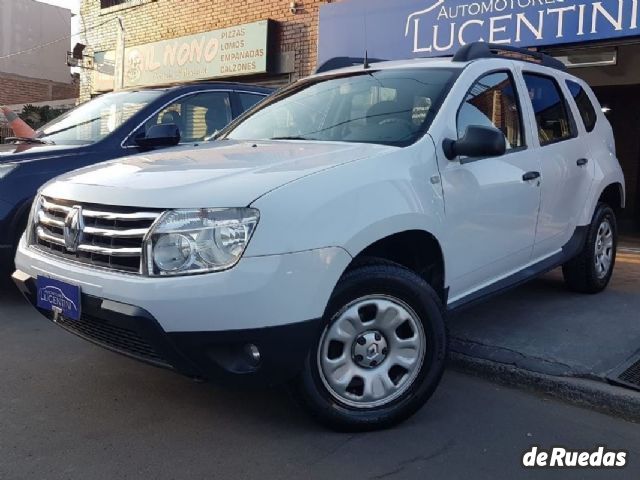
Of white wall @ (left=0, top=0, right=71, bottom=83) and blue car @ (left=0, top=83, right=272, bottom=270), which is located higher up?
white wall @ (left=0, top=0, right=71, bottom=83)

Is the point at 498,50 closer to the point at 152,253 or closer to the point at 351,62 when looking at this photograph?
the point at 351,62

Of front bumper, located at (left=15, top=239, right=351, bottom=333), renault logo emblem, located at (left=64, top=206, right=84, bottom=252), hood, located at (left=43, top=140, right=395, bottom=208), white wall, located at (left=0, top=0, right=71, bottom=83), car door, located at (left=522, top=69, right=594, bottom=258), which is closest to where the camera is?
front bumper, located at (left=15, top=239, right=351, bottom=333)

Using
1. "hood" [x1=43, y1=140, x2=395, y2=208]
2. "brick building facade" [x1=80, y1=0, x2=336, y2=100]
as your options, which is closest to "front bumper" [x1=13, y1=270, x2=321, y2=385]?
"hood" [x1=43, y1=140, x2=395, y2=208]

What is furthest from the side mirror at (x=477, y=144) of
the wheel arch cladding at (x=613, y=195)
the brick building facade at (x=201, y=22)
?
the brick building facade at (x=201, y=22)

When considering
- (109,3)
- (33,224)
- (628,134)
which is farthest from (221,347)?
(109,3)

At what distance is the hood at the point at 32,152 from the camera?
4923 mm

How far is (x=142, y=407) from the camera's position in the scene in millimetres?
3266

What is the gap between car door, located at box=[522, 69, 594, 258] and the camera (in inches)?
169

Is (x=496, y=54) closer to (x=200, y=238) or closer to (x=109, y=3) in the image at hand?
(x=200, y=238)

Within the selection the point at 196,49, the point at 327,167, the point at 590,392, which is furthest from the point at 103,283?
the point at 196,49

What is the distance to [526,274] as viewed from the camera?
13.8 ft

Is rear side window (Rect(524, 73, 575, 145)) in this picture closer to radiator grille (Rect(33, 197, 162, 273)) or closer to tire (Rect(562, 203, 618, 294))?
tire (Rect(562, 203, 618, 294))

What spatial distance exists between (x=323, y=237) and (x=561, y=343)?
87.0 inches

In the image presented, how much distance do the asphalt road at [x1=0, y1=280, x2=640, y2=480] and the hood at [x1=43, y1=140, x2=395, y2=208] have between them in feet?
3.56
